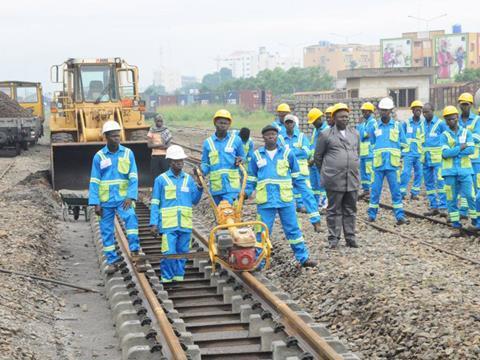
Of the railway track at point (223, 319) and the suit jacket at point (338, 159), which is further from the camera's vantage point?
the suit jacket at point (338, 159)

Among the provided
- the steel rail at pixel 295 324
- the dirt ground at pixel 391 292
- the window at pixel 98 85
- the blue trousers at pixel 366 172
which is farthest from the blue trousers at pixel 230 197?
the window at pixel 98 85

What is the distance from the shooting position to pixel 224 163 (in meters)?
11.5

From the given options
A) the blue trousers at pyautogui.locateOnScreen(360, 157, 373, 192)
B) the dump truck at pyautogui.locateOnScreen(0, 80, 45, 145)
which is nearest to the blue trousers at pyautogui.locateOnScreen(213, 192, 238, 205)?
the blue trousers at pyautogui.locateOnScreen(360, 157, 373, 192)

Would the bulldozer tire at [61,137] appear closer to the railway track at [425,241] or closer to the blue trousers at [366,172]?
the blue trousers at [366,172]

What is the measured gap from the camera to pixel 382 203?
55.2 ft

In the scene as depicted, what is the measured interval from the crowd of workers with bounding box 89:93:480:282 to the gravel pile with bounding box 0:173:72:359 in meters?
1.25

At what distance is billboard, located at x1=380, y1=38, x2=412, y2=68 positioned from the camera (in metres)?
119

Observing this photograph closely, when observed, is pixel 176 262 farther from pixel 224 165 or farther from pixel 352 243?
pixel 352 243

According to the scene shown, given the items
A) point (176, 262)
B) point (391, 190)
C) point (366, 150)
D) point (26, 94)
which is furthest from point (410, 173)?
point (26, 94)

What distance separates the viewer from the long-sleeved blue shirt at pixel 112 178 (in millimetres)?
10875

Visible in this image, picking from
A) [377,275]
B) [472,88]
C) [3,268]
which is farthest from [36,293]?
[472,88]

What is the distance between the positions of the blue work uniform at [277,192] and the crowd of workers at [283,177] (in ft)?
0.04

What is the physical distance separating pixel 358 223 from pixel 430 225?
1185mm

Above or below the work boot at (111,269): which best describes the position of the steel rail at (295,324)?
above
